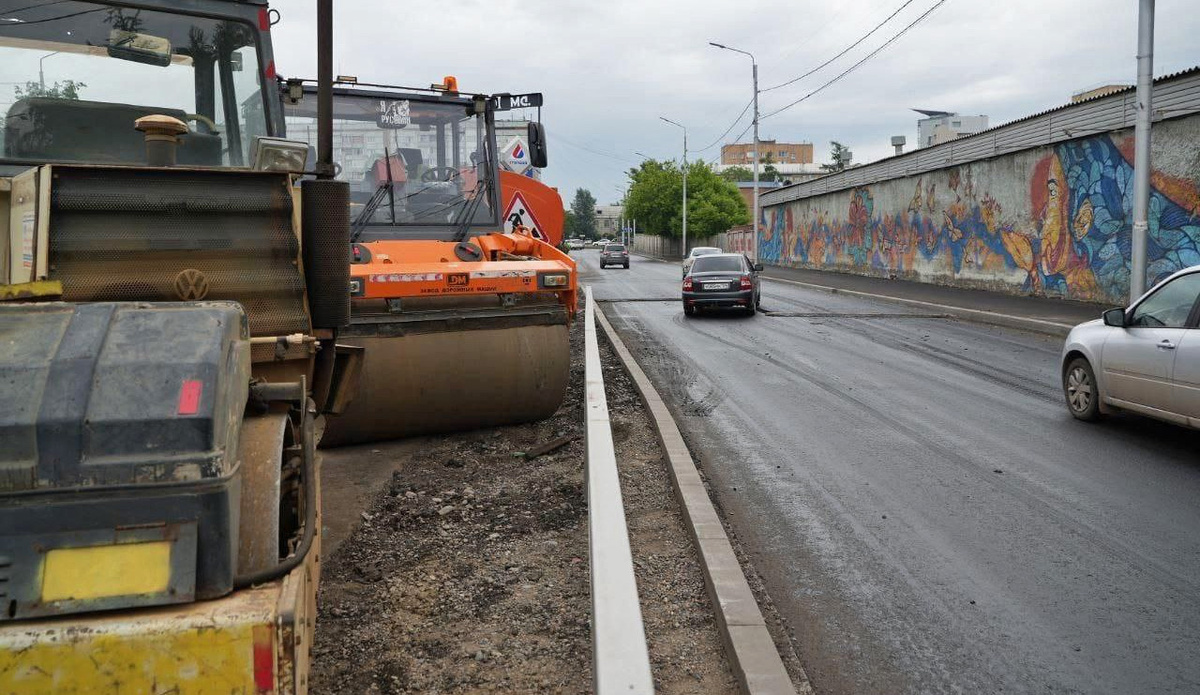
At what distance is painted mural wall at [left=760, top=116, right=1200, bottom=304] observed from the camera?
2033 cm

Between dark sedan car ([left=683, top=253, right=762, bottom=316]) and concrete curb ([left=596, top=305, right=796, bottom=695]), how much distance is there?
1496 centimetres

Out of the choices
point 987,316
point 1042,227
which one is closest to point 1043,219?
point 1042,227

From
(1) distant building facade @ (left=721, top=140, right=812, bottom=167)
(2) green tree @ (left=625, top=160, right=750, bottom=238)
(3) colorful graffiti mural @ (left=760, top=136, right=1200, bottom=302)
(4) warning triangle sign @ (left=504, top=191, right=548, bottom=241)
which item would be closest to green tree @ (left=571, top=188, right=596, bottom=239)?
(1) distant building facade @ (left=721, top=140, right=812, bottom=167)

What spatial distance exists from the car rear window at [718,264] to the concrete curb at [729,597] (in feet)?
51.7

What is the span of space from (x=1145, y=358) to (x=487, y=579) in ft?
20.2

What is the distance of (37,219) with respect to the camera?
3.49 meters

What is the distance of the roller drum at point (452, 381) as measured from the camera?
764cm

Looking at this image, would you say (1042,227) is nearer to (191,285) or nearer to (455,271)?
(455,271)

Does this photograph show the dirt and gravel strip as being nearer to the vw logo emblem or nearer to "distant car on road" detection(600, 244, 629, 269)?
the vw logo emblem

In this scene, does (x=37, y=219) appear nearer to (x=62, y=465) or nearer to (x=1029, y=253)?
(x=62, y=465)

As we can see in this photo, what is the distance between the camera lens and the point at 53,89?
14.4ft

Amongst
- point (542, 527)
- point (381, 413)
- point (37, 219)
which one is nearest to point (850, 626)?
point (542, 527)

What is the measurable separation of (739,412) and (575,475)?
3.15 meters

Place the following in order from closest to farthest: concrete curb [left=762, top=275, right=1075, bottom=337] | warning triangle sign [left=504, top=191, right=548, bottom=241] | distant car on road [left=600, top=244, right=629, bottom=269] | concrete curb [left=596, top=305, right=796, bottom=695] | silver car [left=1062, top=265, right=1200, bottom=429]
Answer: concrete curb [left=596, top=305, right=796, bottom=695] → silver car [left=1062, top=265, right=1200, bottom=429] → warning triangle sign [left=504, top=191, right=548, bottom=241] → concrete curb [left=762, top=275, right=1075, bottom=337] → distant car on road [left=600, top=244, right=629, bottom=269]
